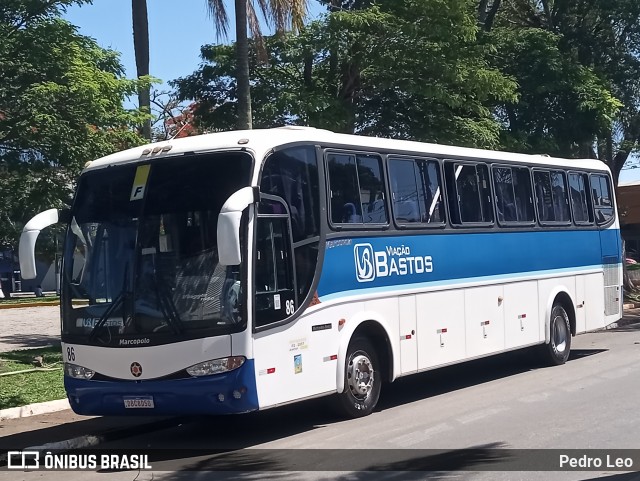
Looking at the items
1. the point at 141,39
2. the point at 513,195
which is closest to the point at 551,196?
the point at 513,195

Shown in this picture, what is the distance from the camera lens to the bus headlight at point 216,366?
393 inches

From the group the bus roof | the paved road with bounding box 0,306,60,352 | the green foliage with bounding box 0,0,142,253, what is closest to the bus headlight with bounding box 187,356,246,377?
the bus roof

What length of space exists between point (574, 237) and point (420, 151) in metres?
5.22

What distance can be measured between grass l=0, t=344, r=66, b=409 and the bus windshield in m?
2.88

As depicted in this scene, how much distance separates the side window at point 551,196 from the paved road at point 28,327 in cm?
1017

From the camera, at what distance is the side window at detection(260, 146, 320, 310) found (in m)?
10.8

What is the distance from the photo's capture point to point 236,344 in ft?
32.8

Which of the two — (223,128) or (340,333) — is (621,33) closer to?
(223,128)

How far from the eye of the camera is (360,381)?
12.0 meters

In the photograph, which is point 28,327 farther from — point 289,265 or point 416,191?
point 289,265

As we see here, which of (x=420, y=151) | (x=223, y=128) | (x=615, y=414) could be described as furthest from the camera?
(x=223, y=128)

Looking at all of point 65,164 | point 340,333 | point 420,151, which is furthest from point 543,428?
point 65,164

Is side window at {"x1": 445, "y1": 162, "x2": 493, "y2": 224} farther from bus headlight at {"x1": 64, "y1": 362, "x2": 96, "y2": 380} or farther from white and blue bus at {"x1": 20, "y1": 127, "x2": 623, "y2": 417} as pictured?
bus headlight at {"x1": 64, "y1": 362, "x2": 96, "y2": 380}

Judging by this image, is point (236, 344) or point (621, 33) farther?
point (621, 33)
